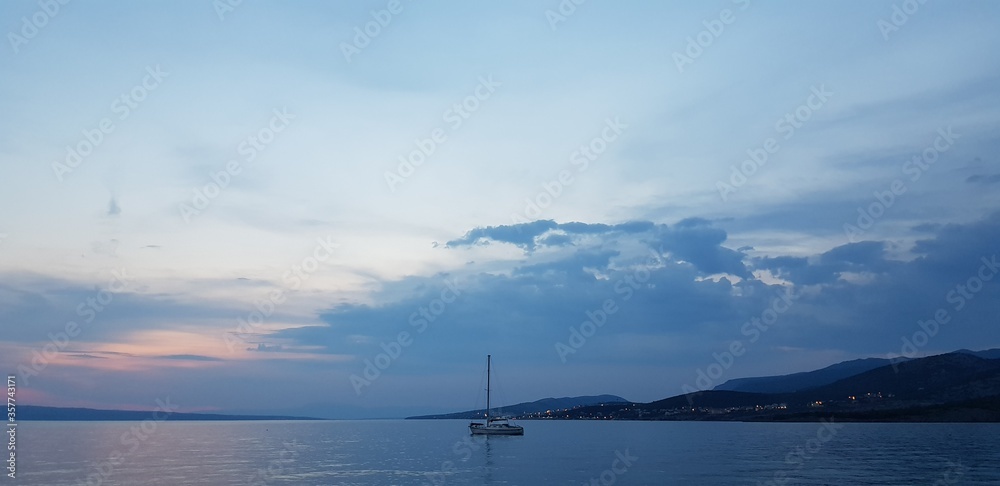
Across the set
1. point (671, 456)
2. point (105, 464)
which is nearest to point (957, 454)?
point (671, 456)

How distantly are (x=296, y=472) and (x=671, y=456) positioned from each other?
48.8 meters

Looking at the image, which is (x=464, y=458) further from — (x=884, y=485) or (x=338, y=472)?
(x=884, y=485)

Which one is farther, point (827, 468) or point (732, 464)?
point (732, 464)

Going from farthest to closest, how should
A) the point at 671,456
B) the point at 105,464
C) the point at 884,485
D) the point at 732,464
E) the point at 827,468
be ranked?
the point at 671,456 < the point at 105,464 < the point at 732,464 < the point at 827,468 < the point at 884,485

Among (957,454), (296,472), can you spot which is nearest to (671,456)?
(957,454)

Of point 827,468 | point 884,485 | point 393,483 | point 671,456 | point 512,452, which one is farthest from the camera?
point 512,452

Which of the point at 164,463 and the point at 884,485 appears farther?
the point at 164,463

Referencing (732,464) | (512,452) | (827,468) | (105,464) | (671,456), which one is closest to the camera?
(827,468)

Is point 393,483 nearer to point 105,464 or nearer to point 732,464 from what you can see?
point 732,464

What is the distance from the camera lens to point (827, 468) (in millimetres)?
72750

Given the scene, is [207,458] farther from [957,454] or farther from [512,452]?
[957,454]

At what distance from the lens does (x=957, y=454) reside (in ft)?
291

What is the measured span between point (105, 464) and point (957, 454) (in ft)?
339

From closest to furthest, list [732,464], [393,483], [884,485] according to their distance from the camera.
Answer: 1. [884,485]
2. [393,483]
3. [732,464]
